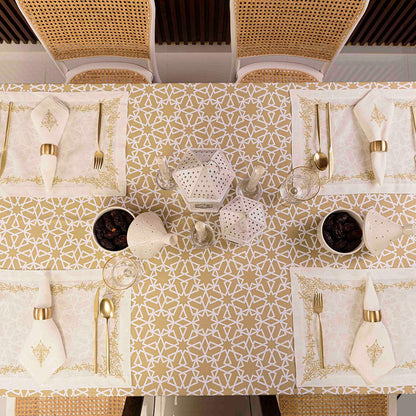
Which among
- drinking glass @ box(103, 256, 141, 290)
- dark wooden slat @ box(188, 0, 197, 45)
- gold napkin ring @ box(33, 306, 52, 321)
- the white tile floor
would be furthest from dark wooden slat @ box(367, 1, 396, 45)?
gold napkin ring @ box(33, 306, 52, 321)

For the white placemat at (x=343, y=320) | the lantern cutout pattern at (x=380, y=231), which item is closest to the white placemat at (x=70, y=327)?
the white placemat at (x=343, y=320)

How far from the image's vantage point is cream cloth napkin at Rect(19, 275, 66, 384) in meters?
1.07

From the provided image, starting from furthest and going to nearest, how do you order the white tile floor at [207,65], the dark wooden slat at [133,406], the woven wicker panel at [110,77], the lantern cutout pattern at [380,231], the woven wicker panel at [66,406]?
the white tile floor at [207,65] < the woven wicker panel at [110,77] < the woven wicker panel at [66,406] < the dark wooden slat at [133,406] < the lantern cutout pattern at [380,231]

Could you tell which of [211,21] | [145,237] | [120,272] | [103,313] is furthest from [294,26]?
[103,313]

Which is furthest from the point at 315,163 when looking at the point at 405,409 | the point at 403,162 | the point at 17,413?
the point at 405,409

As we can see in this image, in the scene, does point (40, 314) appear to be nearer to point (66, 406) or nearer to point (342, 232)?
point (66, 406)

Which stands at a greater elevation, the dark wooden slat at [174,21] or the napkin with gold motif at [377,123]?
the dark wooden slat at [174,21]

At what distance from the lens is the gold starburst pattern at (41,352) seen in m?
1.07

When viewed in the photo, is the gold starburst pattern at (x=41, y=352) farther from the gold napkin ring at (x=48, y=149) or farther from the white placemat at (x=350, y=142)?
the white placemat at (x=350, y=142)

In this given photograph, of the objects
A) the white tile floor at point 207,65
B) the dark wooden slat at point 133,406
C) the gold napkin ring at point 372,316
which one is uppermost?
the white tile floor at point 207,65

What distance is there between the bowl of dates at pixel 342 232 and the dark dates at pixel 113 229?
1.96ft

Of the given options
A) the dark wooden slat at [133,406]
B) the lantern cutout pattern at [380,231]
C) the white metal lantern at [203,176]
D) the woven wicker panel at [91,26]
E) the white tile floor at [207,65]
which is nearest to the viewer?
the white metal lantern at [203,176]

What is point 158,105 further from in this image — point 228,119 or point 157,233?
point 157,233

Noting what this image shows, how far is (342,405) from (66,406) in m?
1.12
